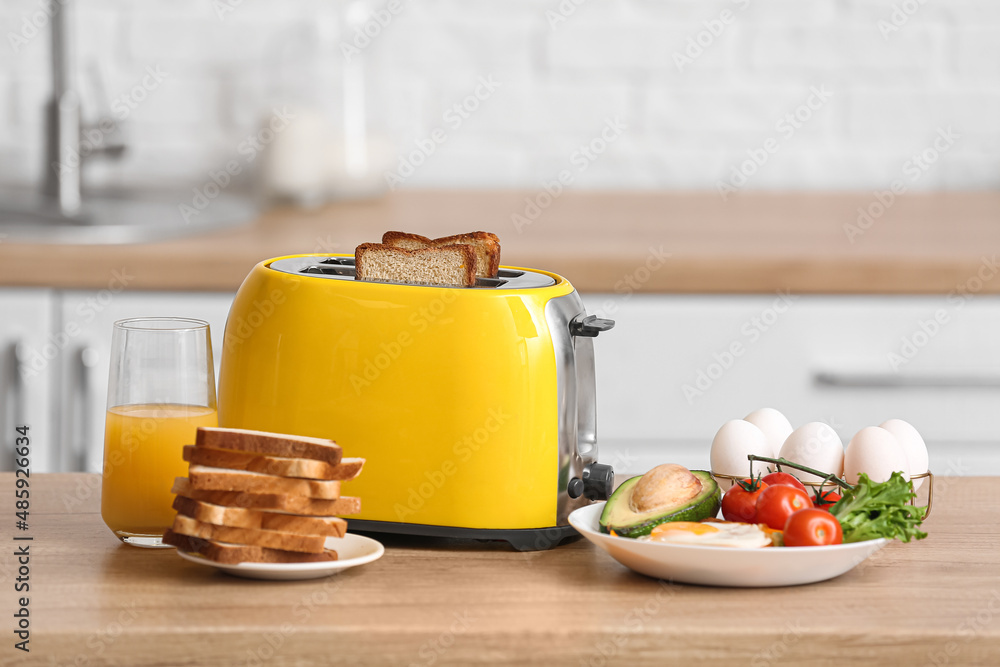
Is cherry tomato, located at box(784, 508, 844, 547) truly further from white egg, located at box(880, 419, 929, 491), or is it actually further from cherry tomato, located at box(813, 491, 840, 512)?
white egg, located at box(880, 419, 929, 491)

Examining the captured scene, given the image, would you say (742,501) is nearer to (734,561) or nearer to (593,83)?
(734,561)

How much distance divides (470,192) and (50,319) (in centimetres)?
96

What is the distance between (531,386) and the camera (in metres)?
0.93

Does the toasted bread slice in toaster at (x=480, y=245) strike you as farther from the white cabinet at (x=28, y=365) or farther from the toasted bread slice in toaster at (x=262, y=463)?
the white cabinet at (x=28, y=365)

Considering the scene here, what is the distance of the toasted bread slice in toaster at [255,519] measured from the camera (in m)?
0.83

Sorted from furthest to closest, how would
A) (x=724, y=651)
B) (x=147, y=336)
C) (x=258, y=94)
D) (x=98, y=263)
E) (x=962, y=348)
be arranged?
(x=258, y=94)
(x=962, y=348)
(x=98, y=263)
(x=147, y=336)
(x=724, y=651)

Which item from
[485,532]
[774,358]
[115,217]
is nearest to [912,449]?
[485,532]

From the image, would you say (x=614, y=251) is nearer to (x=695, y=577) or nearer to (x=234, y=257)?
(x=234, y=257)

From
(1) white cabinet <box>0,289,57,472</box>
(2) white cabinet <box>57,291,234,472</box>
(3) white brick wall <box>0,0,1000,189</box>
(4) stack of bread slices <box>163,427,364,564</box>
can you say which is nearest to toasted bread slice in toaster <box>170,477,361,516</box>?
(4) stack of bread slices <box>163,427,364,564</box>

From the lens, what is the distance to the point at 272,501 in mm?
839

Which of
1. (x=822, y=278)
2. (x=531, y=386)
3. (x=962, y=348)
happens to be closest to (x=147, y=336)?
(x=531, y=386)

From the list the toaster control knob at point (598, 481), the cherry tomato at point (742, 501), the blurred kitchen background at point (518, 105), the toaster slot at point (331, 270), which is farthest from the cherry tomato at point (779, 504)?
the blurred kitchen background at point (518, 105)

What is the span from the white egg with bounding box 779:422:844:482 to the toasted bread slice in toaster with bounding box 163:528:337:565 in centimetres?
39

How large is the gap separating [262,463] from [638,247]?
1.10 metres
